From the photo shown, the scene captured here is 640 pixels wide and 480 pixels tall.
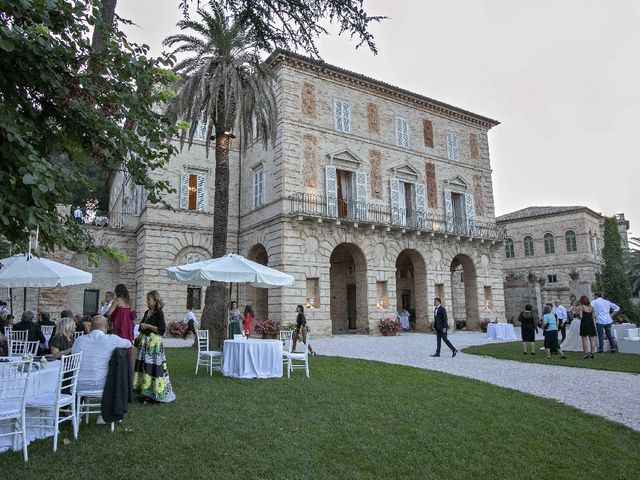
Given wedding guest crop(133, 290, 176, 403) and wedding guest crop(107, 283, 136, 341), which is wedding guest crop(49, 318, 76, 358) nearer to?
wedding guest crop(107, 283, 136, 341)

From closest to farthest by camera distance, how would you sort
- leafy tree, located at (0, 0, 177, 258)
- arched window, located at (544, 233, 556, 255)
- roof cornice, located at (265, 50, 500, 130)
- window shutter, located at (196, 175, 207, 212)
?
1. leafy tree, located at (0, 0, 177, 258)
2. roof cornice, located at (265, 50, 500, 130)
3. window shutter, located at (196, 175, 207, 212)
4. arched window, located at (544, 233, 556, 255)

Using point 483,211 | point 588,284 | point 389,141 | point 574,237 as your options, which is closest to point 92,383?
point 389,141

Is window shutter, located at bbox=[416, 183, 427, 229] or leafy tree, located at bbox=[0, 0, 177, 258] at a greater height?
window shutter, located at bbox=[416, 183, 427, 229]

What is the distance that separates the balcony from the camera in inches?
813

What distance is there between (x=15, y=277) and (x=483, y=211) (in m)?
25.1

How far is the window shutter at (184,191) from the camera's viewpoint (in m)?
22.1

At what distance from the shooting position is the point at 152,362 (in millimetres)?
6738

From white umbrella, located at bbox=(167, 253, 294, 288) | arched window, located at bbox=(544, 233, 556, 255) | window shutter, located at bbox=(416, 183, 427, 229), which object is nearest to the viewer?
white umbrella, located at bbox=(167, 253, 294, 288)

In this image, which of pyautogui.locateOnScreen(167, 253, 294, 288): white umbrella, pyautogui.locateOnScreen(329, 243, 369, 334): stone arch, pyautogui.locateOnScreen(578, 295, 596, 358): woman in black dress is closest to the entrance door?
pyautogui.locateOnScreen(329, 243, 369, 334): stone arch

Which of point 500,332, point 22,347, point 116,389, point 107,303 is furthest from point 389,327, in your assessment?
point 116,389

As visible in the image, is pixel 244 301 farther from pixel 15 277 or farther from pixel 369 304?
pixel 15 277

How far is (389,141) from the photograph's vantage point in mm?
24484

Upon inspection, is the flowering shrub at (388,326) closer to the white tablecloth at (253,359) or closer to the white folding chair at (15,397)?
the white tablecloth at (253,359)

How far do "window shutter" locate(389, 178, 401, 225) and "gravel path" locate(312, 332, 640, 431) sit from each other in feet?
30.2
